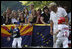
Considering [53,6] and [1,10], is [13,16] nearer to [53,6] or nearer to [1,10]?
[1,10]

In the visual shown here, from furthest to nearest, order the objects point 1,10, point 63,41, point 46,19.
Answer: point 1,10 → point 46,19 → point 63,41

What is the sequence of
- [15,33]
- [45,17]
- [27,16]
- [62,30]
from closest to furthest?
[62,30], [15,33], [45,17], [27,16]

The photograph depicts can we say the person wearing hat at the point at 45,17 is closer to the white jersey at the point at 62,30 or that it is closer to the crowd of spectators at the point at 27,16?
the crowd of spectators at the point at 27,16

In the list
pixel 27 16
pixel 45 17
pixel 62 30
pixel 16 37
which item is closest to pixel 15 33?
pixel 16 37

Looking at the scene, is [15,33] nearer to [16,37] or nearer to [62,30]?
[16,37]

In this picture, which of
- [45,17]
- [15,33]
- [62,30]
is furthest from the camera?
[45,17]

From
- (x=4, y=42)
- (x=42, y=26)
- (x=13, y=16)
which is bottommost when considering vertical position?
(x=4, y=42)

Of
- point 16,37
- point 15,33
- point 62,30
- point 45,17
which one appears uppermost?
point 45,17

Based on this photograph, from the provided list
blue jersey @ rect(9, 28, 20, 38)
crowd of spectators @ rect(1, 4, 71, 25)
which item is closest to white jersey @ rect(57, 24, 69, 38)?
crowd of spectators @ rect(1, 4, 71, 25)

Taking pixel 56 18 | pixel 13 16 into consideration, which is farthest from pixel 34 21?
pixel 56 18

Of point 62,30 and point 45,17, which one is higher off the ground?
point 45,17

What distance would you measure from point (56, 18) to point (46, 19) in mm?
2138

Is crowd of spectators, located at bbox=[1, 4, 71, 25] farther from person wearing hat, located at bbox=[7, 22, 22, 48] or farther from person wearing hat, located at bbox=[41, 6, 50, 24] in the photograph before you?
person wearing hat, located at bbox=[7, 22, 22, 48]

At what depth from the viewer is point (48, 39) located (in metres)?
7.40
